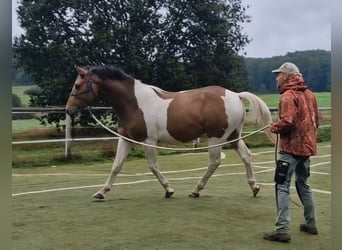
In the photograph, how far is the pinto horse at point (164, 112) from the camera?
137 inches

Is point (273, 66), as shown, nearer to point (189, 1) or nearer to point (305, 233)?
point (189, 1)

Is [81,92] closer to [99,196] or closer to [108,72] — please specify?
[108,72]

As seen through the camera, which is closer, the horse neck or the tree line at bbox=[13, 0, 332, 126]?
the tree line at bbox=[13, 0, 332, 126]

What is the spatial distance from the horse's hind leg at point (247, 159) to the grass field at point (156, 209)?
91mm

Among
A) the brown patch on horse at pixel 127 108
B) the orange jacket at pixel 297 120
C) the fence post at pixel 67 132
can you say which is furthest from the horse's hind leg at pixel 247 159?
the fence post at pixel 67 132

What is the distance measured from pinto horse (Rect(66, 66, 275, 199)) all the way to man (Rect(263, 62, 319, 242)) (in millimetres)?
882

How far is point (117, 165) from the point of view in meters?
3.62

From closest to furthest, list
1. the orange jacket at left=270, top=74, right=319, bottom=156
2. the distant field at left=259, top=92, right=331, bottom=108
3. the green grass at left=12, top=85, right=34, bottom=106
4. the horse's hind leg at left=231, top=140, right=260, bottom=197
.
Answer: the orange jacket at left=270, top=74, right=319, bottom=156 → the distant field at left=259, top=92, right=331, bottom=108 → the green grass at left=12, top=85, right=34, bottom=106 → the horse's hind leg at left=231, top=140, right=260, bottom=197

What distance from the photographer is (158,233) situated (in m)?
2.61

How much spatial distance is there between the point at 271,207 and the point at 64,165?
185cm

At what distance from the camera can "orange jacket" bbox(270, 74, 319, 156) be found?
247cm

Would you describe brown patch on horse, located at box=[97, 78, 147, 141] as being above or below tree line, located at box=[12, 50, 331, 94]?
below

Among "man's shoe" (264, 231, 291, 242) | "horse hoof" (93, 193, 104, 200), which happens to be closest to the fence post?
"horse hoof" (93, 193, 104, 200)

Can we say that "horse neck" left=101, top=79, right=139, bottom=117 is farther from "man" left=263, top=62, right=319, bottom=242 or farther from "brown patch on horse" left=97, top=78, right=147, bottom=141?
"man" left=263, top=62, right=319, bottom=242
